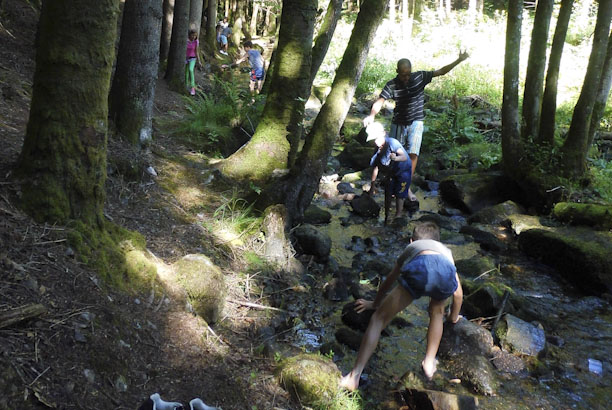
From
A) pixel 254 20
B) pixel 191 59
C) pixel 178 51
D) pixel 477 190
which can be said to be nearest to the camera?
pixel 477 190

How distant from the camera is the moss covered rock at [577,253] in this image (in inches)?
270

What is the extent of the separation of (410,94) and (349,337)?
16.4 ft

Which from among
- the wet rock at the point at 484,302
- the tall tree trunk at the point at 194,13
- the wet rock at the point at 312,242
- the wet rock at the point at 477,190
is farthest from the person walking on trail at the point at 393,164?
the tall tree trunk at the point at 194,13

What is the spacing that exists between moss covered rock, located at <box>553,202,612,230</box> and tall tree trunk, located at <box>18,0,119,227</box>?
7.40 metres

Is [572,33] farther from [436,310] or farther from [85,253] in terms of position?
[85,253]

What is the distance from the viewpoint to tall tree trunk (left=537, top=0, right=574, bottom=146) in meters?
9.71

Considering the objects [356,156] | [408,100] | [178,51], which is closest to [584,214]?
[408,100]

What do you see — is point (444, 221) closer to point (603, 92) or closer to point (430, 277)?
point (603, 92)

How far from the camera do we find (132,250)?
4.25 m

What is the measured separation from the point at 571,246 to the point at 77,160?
21.5 ft

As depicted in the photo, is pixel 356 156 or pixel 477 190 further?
pixel 356 156

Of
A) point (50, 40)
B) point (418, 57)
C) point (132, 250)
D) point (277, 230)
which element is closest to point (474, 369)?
point (277, 230)

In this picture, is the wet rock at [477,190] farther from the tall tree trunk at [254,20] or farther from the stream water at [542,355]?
the tall tree trunk at [254,20]

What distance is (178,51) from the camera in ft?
45.4
